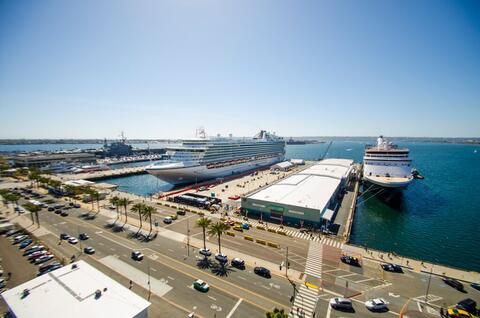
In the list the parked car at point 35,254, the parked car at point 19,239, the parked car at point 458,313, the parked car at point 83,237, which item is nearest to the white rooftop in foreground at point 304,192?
the parked car at point 458,313

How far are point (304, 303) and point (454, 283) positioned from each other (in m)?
23.6

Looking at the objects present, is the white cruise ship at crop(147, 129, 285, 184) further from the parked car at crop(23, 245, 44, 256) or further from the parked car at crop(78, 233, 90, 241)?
the parked car at crop(23, 245, 44, 256)

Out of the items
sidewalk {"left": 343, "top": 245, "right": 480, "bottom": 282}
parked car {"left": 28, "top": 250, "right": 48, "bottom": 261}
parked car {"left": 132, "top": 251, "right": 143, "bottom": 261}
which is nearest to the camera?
sidewalk {"left": 343, "top": 245, "right": 480, "bottom": 282}

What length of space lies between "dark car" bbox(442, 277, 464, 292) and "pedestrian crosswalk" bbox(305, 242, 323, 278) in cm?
1768

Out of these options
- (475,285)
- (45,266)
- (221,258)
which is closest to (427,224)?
(475,285)

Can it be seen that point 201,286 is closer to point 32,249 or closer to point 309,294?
point 309,294

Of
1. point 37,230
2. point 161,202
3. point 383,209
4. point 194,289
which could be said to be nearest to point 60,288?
point 194,289

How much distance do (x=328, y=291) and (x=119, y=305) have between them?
2646 centimetres

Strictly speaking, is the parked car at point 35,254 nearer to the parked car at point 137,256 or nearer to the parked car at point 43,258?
the parked car at point 43,258

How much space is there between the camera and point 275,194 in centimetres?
6400

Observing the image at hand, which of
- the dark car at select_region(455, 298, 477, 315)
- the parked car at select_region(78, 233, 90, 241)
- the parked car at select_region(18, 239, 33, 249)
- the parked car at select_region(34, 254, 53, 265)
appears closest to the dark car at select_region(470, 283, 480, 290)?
the dark car at select_region(455, 298, 477, 315)

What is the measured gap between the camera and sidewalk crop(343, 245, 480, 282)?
33.4 m

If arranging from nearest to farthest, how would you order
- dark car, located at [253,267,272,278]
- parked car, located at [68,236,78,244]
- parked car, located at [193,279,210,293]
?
parked car, located at [193,279,210,293], dark car, located at [253,267,272,278], parked car, located at [68,236,78,244]

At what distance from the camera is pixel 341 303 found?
2638 cm
